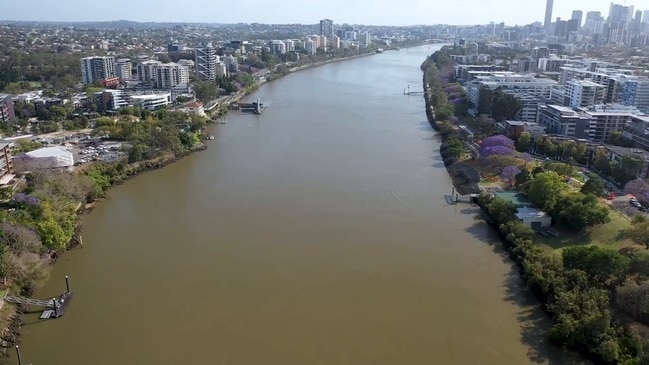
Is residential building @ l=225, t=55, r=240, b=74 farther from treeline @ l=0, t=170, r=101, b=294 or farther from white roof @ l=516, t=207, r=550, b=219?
white roof @ l=516, t=207, r=550, b=219

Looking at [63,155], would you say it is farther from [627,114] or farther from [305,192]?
[627,114]

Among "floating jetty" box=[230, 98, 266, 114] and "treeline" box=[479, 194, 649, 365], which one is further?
"floating jetty" box=[230, 98, 266, 114]

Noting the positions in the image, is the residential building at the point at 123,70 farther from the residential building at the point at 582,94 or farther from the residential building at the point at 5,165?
the residential building at the point at 582,94

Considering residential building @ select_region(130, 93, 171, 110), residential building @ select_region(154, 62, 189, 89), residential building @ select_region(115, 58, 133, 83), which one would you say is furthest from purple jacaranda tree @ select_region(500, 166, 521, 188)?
residential building @ select_region(115, 58, 133, 83)

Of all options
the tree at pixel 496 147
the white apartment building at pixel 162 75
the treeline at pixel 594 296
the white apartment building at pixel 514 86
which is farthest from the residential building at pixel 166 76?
the treeline at pixel 594 296

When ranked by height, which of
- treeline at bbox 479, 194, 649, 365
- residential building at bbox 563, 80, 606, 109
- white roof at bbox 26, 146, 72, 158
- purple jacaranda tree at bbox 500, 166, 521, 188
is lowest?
treeline at bbox 479, 194, 649, 365

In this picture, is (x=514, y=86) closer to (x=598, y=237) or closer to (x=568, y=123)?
(x=568, y=123)

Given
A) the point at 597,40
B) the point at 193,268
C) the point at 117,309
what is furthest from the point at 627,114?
the point at 597,40

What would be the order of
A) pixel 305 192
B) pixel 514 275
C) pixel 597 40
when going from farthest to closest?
pixel 597 40
pixel 305 192
pixel 514 275
